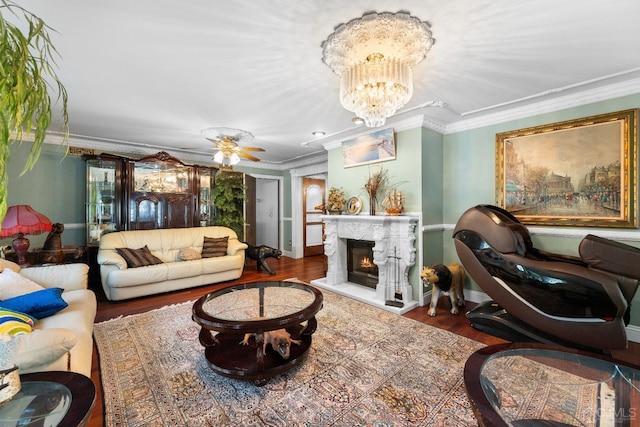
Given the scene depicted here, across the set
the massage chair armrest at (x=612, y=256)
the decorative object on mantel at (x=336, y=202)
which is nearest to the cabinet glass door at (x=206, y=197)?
the decorative object on mantel at (x=336, y=202)

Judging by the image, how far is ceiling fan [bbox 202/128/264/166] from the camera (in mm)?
3648

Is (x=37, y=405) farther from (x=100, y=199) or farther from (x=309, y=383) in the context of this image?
(x=100, y=199)

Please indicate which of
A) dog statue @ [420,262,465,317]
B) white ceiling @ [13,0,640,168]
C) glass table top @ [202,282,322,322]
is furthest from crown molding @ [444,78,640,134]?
glass table top @ [202,282,322,322]

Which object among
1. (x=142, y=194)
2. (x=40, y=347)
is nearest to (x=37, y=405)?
(x=40, y=347)

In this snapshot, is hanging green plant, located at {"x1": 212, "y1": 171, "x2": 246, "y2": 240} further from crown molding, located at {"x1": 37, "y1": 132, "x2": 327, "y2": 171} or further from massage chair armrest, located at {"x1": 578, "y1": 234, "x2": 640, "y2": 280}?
massage chair armrest, located at {"x1": 578, "y1": 234, "x2": 640, "y2": 280}

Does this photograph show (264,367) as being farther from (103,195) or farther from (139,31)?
(103,195)

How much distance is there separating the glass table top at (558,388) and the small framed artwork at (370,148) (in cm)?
266

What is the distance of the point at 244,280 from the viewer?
4.52 meters

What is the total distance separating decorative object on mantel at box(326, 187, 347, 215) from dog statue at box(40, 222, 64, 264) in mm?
3725

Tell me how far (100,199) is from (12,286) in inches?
111

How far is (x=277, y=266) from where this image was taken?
222 inches

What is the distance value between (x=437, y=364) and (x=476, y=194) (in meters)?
2.24

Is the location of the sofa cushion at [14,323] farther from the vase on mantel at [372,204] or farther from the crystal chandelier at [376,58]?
the vase on mantel at [372,204]

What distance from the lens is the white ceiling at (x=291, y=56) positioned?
60.6 inches
